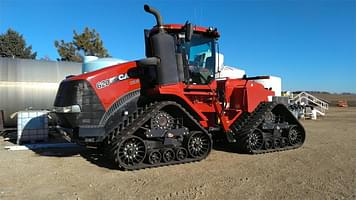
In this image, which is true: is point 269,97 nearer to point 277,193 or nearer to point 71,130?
point 277,193

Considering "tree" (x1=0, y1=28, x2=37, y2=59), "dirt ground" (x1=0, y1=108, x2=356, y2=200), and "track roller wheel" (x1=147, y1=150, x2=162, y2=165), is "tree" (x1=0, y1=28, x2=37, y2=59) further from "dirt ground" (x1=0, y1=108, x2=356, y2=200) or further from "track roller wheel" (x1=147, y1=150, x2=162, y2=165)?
"track roller wheel" (x1=147, y1=150, x2=162, y2=165)

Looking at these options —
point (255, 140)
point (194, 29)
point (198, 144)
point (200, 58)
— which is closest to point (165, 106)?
point (198, 144)

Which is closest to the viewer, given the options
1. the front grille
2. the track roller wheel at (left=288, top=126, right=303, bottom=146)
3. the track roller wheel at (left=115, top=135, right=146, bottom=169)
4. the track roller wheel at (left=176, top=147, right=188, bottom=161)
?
the track roller wheel at (left=115, top=135, right=146, bottom=169)

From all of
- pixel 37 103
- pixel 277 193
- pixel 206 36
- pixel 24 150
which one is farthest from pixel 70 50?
pixel 277 193

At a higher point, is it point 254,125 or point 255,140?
point 254,125

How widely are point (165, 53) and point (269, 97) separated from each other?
12.2 feet

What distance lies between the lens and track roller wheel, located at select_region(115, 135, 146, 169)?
6328 millimetres

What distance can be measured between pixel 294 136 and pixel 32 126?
26.5ft

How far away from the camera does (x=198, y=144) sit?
7367 mm

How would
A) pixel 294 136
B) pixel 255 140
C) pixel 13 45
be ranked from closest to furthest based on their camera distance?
1. pixel 255 140
2. pixel 294 136
3. pixel 13 45

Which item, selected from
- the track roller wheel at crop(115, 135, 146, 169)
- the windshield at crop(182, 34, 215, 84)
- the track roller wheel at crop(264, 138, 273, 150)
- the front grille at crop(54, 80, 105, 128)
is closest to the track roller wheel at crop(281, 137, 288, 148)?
the track roller wheel at crop(264, 138, 273, 150)

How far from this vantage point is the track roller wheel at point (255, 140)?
8148mm

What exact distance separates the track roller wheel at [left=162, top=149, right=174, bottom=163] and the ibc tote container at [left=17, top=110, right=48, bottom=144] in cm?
544

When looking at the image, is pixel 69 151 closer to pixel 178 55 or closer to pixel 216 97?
pixel 178 55
